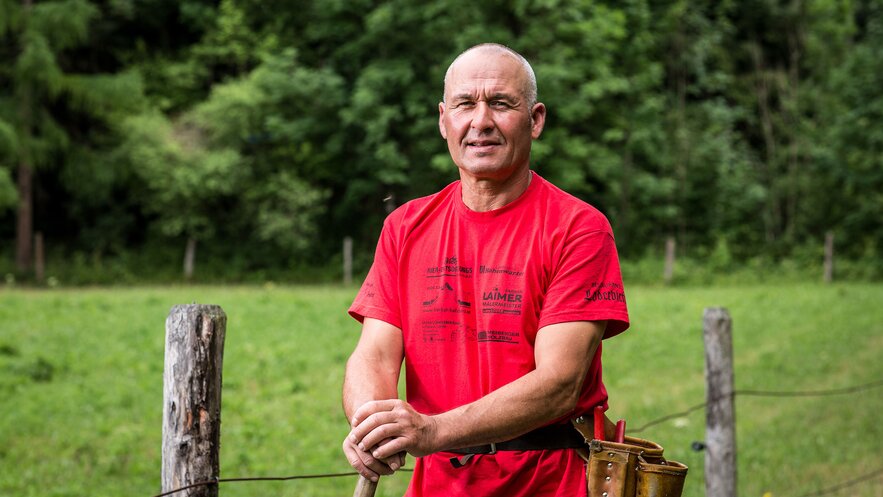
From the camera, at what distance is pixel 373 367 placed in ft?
9.37

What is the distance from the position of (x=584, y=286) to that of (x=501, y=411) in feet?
1.27

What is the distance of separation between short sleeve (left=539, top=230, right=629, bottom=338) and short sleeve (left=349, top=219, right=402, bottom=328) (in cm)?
45

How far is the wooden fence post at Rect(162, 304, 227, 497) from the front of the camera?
306 cm

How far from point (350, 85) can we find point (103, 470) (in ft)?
75.8

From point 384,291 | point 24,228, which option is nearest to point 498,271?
point 384,291

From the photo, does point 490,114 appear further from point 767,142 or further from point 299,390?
point 767,142

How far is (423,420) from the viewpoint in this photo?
2.57 m

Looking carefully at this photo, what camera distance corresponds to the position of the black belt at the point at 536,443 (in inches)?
109

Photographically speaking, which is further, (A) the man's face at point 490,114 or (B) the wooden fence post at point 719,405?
(B) the wooden fence post at point 719,405

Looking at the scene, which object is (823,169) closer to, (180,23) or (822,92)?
(822,92)

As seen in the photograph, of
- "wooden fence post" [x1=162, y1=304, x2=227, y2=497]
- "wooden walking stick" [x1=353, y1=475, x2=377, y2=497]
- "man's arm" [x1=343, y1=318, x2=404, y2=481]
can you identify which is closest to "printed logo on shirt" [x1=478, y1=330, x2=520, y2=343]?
"man's arm" [x1=343, y1=318, x2=404, y2=481]

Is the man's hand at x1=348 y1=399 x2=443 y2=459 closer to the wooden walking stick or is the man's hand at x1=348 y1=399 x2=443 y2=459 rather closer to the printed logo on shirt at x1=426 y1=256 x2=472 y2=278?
the wooden walking stick

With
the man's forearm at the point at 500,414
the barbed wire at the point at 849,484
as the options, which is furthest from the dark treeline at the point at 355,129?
the man's forearm at the point at 500,414

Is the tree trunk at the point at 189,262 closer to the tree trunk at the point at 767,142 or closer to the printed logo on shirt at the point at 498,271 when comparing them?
the tree trunk at the point at 767,142
